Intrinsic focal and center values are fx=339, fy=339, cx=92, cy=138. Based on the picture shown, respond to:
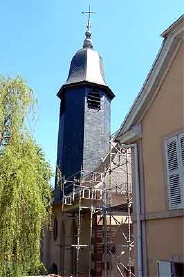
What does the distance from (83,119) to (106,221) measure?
6.27 metres

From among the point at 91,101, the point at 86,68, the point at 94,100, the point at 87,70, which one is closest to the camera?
the point at 91,101

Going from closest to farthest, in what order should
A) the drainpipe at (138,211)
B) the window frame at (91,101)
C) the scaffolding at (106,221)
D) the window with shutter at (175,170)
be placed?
the window with shutter at (175,170)
the drainpipe at (138,211)
the scaffolding at (106,221)
the window frame at (91,101)

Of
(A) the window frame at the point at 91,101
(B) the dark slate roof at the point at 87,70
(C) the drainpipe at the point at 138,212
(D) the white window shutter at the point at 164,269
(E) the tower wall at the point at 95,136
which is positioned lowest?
(D) the white window shutter at the point at 164,269

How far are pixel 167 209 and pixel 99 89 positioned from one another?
46.8ft

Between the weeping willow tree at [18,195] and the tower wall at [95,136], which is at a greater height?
the tower wall at [95,136]

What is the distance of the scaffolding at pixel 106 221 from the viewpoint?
13906 mm

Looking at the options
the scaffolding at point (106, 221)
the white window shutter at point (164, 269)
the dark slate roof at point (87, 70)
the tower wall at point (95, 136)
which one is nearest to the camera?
the white window shutter at point (164, 269)

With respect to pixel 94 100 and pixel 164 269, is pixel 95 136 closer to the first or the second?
pixel 94 100

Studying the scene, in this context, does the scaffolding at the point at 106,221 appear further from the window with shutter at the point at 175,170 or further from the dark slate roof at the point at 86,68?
the window with shutter at the point at 175,170

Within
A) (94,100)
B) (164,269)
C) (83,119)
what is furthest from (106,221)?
(164,269)

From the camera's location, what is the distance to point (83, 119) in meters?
18.4

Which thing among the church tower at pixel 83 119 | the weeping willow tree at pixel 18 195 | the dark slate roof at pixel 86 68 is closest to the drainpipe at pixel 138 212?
the weeping willow tree at pixel 18 195

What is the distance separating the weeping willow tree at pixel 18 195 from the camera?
24.8 ft

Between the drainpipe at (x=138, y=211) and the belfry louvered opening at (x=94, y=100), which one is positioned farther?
the belfry louvered opening at (x=94, y=100)
